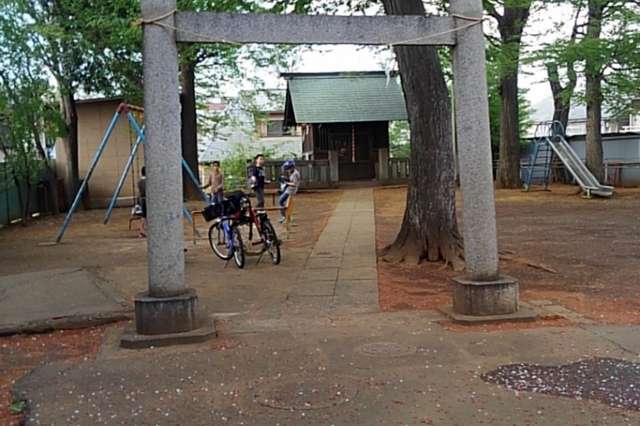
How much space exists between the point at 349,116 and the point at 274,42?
23.7 metres

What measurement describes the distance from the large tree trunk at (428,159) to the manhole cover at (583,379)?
500 centimetres

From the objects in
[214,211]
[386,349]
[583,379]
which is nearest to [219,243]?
[214,211]

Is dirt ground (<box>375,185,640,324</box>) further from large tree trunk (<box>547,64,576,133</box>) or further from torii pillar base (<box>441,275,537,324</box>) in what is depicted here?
large tree trunk (<box>547,64,576,133</box>)

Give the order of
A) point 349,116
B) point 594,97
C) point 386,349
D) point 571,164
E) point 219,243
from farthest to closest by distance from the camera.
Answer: point 349,116 < point 594,97 < point 571,164 < point 219,243 < point 386,349

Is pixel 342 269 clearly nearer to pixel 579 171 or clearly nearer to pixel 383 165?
pixel 579 171

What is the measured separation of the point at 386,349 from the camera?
5.42m

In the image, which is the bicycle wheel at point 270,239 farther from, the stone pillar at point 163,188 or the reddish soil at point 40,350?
the stone pillar at point 163,188

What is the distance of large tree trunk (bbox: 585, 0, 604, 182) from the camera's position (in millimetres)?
21245

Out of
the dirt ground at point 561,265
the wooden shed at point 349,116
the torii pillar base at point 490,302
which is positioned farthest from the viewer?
the wooden shed at point 349,116

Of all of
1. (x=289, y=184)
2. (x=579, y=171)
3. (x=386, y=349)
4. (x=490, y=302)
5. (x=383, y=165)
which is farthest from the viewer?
(x=383, y=165)

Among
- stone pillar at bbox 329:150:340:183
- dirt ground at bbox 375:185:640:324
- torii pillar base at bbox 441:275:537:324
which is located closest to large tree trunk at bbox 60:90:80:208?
stone pillar at bbox 329:150:340:183

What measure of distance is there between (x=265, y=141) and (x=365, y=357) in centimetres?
4093

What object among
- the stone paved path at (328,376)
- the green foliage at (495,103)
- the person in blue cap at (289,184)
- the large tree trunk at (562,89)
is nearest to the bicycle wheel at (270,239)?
the stone paved path at (328,376)

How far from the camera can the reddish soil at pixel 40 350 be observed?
5.36 m
